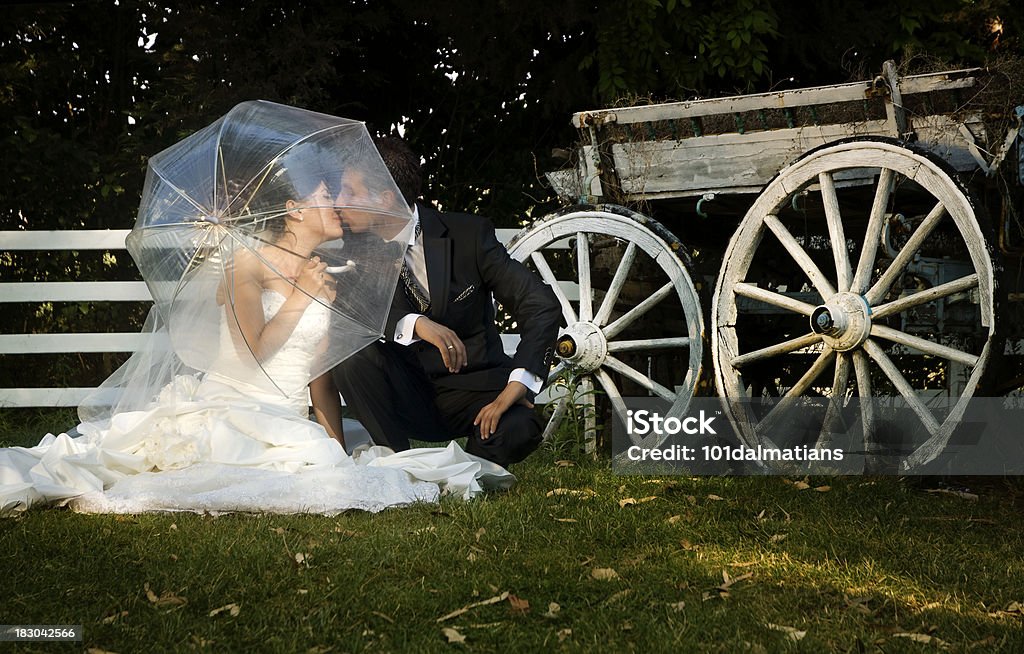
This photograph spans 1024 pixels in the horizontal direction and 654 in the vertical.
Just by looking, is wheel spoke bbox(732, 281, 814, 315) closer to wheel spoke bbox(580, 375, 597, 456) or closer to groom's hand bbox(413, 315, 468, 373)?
wheel spoke bbox(580, 375, 597, 456)

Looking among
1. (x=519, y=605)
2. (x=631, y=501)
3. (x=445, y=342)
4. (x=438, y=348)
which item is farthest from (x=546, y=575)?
(x=438, y=348)

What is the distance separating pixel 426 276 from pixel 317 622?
2042mm

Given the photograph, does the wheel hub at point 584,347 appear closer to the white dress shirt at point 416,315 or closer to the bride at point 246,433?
the white dress shirt at point 416,315

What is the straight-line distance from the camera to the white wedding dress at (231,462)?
146 inches

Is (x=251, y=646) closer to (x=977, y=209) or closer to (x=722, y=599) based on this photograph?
(x=722, y=599)

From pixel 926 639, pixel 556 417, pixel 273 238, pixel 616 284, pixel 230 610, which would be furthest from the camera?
pixel 556 417

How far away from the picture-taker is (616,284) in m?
5.15

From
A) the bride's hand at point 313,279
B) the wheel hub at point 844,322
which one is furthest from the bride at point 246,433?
the wheel hub at point 844,322

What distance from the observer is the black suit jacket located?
14.1 ft

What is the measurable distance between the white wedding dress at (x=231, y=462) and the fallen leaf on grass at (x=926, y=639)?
5.86 ft

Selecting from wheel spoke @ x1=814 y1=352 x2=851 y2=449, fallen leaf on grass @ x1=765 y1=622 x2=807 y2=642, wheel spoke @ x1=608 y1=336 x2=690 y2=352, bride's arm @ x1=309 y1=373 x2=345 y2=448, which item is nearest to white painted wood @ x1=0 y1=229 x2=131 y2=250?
bride's arm @ x1=309 y1=373 x2=345 y2=448

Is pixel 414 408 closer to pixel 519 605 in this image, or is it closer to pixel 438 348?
pixel 438 348

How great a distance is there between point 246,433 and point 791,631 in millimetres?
2360

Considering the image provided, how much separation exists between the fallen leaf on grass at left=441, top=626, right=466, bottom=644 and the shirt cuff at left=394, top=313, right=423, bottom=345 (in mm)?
1805
